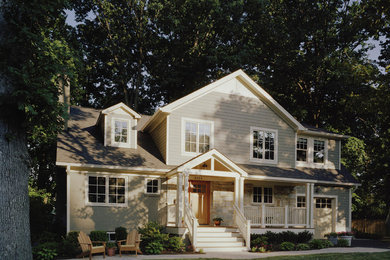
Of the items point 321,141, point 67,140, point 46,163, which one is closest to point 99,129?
point 67,140

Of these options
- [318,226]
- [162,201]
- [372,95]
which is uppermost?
[372,95]

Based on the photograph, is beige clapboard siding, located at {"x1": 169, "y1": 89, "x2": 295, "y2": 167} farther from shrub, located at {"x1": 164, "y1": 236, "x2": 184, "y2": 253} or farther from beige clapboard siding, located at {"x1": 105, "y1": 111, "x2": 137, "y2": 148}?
shrub, located at {"x1": 164, "y1": 236, "x2": 184, "y2": 253}

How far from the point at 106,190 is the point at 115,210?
93cm

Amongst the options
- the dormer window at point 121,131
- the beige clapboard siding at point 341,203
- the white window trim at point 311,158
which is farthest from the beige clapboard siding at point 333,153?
the dormer window at point 121,131

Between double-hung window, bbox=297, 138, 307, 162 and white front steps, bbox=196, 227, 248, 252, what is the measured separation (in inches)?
278

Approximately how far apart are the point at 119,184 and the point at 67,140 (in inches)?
123

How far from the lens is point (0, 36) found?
29.0 ft

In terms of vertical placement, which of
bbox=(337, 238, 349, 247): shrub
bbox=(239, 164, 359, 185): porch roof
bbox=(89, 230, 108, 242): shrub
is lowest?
bbox=(337, 238, 349, 247): shrub

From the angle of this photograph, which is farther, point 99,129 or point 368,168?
point 368,168

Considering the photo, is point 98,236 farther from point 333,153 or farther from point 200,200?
point 333,153

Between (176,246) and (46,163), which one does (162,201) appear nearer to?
(176,246)

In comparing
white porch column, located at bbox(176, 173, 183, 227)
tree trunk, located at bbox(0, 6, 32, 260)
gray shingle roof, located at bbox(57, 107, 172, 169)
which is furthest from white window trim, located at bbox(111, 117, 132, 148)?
tree trunk, located at bbox(0, 6, 32, 260)

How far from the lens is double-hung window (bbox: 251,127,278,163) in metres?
19.5

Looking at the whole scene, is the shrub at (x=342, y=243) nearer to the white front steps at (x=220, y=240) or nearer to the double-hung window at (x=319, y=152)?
the double-hung window at (x=319, y=152)
